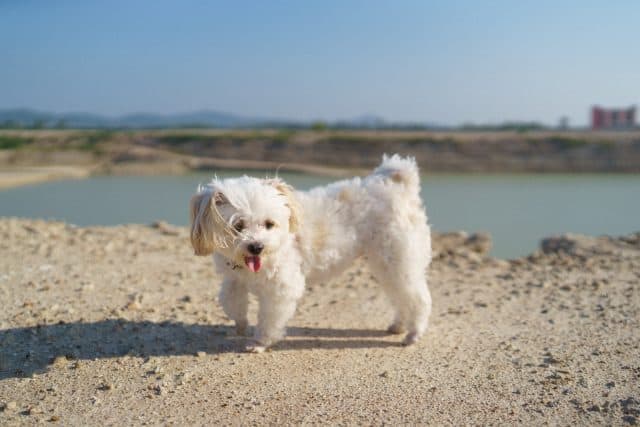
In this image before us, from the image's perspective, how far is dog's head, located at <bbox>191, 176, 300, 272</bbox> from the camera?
438cm

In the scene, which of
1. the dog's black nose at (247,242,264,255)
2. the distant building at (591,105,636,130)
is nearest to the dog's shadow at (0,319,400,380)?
the dog's black nose at (247,242,264,255)

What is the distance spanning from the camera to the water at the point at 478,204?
50.6ft

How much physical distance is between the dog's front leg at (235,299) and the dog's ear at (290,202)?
72 centimetres

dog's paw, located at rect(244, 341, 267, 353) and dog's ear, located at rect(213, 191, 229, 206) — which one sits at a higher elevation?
dog's ear, located at rect(213, 191, 229, 206)

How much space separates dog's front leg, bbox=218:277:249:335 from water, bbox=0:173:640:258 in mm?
7467

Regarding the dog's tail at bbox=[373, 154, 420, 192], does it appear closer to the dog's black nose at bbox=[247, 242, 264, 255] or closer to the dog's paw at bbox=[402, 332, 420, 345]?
the dog's paw at bbox=[402, 332, 420, 345]

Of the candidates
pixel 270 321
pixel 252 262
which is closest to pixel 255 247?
pixel 252 262

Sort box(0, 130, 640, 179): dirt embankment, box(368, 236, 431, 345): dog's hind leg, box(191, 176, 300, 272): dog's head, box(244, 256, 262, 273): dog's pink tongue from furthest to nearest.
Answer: box(0, 130, 640, 179): dirt embankment → box(368, 236, 431, 345): dog's hind leg → box(244, 256, 262, 273): dog's pink tongue → box(191, 176, 300, 272): dog's head

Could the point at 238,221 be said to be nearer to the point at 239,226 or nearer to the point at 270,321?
the point at 239,226

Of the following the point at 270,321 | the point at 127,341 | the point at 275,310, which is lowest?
the point at 127,341

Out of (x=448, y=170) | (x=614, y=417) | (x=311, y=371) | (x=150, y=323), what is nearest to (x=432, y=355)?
(x=311, y=371)

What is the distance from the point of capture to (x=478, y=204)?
67.4 ft

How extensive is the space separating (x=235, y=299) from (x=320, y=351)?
820 millimetres

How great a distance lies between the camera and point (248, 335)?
5.41m
